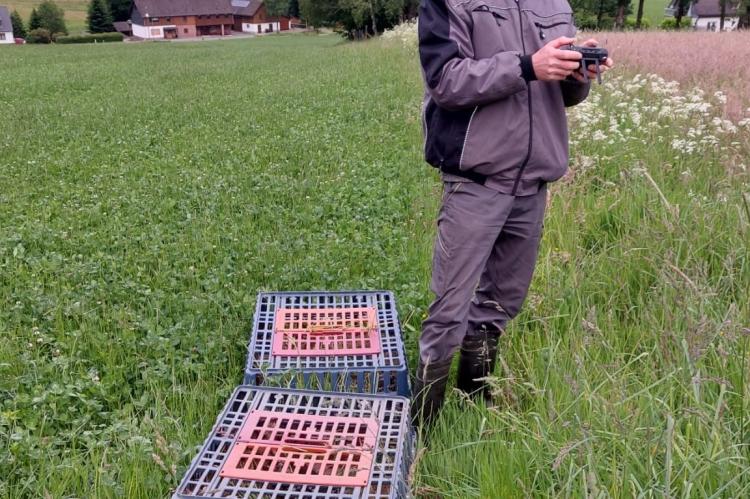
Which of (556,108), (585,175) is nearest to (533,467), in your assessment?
(556,108)

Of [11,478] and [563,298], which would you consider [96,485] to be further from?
[563,298]

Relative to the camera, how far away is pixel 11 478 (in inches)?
105

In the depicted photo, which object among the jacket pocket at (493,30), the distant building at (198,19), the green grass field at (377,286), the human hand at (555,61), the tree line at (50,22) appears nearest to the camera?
the green grass field at (377,286)

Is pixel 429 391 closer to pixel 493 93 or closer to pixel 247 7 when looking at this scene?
pixel 493 93

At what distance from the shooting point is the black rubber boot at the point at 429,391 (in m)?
2.92

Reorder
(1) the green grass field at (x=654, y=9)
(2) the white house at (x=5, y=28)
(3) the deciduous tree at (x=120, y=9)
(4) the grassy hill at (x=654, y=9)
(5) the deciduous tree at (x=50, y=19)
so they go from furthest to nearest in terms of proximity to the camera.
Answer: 1. (3) the deciduous tree at (x=120, y=9)
2. (5) the deciduous tree at (x=50, y=19)
3. (2) the white house at (x=5, y=28)
4. (4) the grassy hill at (x=654, y=9)
5. (1) the green grass field at (x=654, y=9)

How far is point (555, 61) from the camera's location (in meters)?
2.43

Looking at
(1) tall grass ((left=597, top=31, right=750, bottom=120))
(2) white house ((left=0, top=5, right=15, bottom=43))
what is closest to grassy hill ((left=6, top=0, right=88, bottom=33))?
(2) white house ((left=0, top=5, right=15, bottom=43))

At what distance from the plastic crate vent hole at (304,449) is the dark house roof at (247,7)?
4188 inches

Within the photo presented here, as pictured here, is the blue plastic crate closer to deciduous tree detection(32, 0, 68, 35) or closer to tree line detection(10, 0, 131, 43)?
tree line detection(10, 0, 131, 43)

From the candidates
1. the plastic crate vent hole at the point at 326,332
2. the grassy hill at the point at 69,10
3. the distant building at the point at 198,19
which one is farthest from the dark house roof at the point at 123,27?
the plastic crate vent hole at the point at 326,332

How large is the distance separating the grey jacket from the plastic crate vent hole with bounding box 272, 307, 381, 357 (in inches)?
38.8

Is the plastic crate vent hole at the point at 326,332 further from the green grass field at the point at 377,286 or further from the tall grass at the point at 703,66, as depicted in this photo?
the tall grass at the point at 703,66

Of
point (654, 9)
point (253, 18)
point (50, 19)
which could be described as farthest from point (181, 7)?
point (654, 9)
